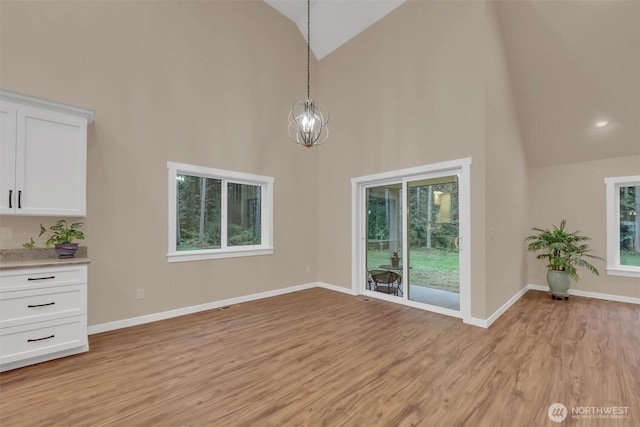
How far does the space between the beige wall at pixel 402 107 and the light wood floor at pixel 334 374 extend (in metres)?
0.97

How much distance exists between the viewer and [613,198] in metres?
4.82

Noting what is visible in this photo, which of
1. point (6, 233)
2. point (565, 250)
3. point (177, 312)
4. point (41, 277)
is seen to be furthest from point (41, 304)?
point (565, 250)

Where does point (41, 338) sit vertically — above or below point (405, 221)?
below

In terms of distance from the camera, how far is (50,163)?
9.11 ft

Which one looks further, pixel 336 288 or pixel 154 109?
pixel 336 288

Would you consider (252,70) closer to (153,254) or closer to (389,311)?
(153,254)

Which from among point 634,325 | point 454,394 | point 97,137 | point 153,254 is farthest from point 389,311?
point 97,137

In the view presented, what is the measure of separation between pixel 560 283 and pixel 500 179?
2.35 m

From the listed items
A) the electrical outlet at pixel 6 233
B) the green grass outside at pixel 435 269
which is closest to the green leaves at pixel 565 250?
the green grass outside at pixel 435 269

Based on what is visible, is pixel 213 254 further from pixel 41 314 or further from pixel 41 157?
pixel 41 157

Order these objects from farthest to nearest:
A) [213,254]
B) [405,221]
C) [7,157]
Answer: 1. [405,221]
2. [213,254]
3. [7,157]

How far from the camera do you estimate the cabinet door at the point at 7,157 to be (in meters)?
2.54

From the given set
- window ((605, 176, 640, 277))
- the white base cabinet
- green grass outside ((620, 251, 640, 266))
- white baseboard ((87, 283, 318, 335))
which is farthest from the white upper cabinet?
green grass outside ((620, 251, 640, 266))

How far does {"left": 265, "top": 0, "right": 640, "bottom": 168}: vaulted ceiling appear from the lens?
364 centimetres
